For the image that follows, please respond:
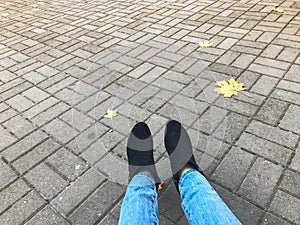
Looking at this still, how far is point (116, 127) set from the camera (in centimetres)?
239

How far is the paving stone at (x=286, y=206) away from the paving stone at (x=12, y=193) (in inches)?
69.3

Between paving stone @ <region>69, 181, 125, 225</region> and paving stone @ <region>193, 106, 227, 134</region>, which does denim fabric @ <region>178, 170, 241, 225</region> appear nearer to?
paving stone @ <region>69, 181, 125, 225</region>

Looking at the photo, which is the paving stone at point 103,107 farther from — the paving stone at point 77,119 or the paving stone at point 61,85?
the paving stone at point 61,85

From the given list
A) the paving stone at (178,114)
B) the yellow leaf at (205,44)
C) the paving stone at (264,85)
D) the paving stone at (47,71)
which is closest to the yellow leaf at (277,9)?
the yellow leaf at (205,44)

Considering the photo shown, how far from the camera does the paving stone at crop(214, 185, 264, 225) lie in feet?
5.39

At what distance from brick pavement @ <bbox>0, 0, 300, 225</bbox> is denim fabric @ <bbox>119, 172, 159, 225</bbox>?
0.71 feet

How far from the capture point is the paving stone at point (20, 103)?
270 centimetres

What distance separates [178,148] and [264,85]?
128 cm

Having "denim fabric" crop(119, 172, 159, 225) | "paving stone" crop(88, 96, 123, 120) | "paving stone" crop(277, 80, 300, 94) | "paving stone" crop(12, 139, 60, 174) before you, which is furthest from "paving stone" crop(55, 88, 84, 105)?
"paving stone" crop(277, 80, 300, 94)

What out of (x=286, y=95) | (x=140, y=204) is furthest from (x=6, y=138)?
(x=286, y=95)

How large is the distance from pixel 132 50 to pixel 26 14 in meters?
2.91

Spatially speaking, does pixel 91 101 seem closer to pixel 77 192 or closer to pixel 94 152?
pixel 94 152

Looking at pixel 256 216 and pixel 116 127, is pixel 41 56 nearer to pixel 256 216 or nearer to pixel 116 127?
pixel 116 127

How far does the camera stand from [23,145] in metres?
2.29
